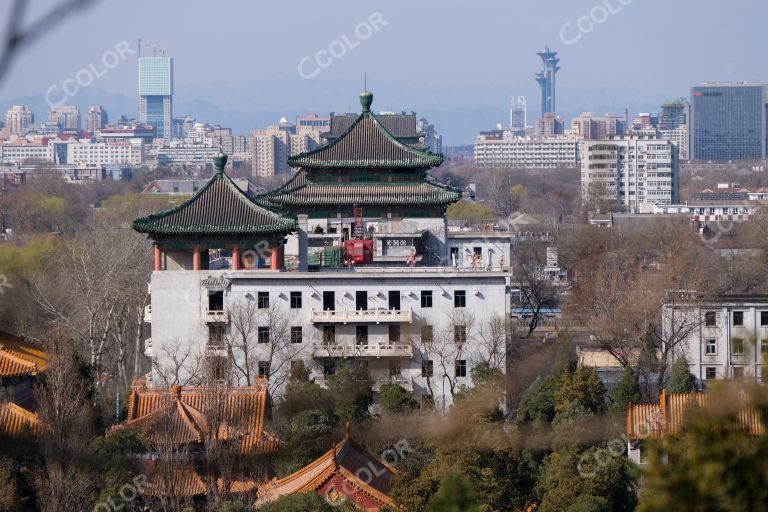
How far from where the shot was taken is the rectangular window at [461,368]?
32906 millimetres

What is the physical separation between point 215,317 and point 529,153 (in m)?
150

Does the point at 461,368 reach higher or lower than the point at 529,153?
lower

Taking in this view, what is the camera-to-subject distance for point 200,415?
85.8 ft

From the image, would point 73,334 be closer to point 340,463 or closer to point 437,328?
point 437,328

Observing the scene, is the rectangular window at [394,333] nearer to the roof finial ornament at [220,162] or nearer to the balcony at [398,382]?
the balcony at [398,382]

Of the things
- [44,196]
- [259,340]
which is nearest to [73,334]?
[259,340]

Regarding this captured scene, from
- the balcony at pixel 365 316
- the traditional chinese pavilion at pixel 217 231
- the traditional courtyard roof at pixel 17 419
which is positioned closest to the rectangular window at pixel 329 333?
the balcony at pixel 365 316

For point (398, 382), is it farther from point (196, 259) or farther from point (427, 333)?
point (196, 259)

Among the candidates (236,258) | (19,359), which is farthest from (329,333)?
(19,359)

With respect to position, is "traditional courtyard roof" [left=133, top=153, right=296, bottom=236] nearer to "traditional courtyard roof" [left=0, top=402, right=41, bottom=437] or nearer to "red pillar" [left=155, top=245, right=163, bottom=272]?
"red pillar" [left=155, top=245, right=163, bottom=272]

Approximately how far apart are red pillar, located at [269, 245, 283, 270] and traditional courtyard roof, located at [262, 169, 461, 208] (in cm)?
532

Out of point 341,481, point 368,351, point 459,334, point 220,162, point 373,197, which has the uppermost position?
point 220,162

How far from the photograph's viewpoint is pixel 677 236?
2869 inches

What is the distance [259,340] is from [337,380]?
2.60 metres
